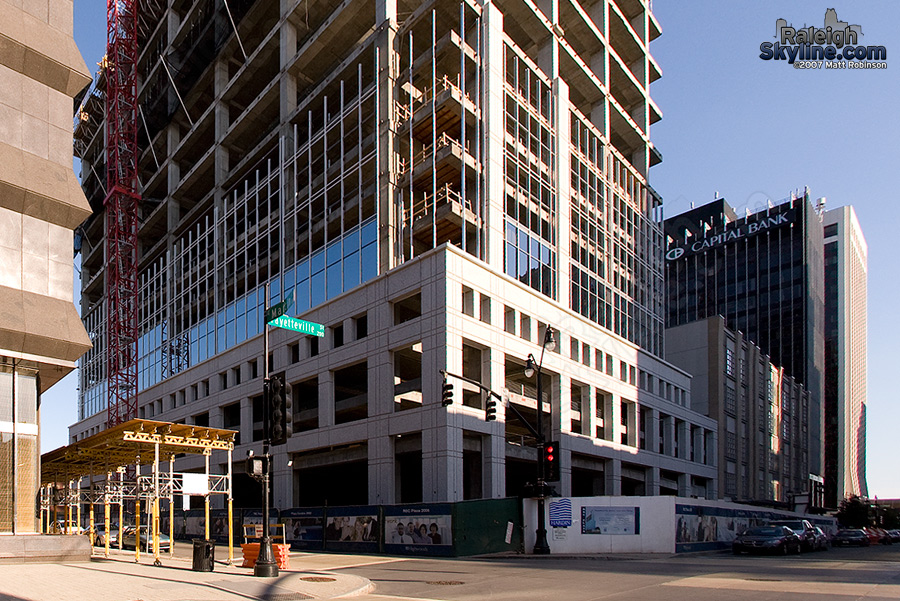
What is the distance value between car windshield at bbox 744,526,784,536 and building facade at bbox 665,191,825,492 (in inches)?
4379

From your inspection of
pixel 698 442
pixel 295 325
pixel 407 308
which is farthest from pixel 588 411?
pixel 295 325

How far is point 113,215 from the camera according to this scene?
A: 81.7 meters

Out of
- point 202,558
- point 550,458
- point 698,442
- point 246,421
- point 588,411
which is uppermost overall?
point 588,411

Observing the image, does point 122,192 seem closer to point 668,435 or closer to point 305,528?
point 305,528

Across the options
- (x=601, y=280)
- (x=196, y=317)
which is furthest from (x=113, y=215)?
(x=601, y=280)

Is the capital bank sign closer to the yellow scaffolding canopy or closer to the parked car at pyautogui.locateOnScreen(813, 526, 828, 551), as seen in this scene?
the parked car at pyautogui.locateOnScreen(813, 526, 828, 551)

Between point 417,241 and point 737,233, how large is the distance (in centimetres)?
11599

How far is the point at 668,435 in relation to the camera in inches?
2746

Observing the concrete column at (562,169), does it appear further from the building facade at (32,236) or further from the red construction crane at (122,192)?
the red construction crane at (122,192)

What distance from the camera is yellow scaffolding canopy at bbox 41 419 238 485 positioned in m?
27.8

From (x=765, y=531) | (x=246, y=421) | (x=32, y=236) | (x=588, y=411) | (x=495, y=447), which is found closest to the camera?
(x=32, y=236)

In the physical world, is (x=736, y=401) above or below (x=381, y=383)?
below

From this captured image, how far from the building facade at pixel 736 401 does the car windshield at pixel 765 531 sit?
4615cm

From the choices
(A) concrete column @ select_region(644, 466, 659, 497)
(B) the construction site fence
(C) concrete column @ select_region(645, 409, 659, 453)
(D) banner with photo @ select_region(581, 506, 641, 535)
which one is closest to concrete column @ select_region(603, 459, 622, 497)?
(A) concrete column @ select_region(644, 466, 659, 497)
